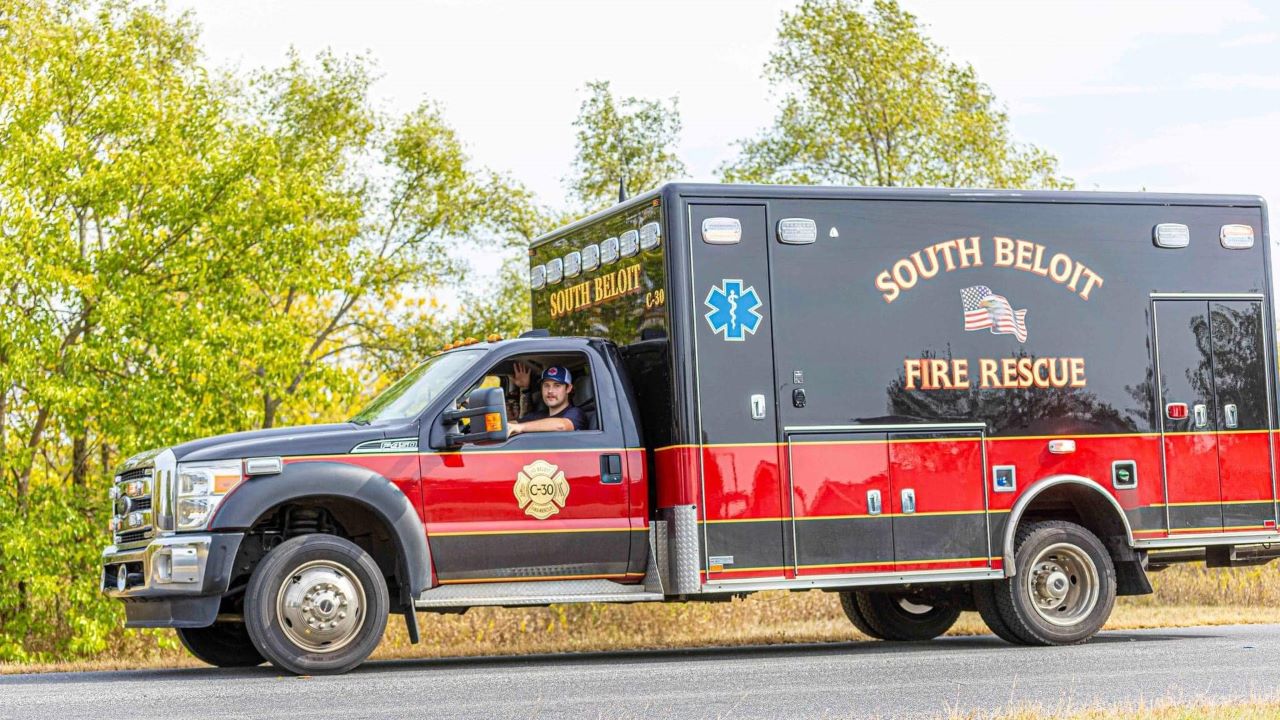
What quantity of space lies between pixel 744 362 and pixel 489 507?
6.79 feet

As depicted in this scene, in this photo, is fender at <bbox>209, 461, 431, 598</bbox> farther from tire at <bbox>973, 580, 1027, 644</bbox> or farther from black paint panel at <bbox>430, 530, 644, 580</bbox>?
tire at <bbox>973, 580, 1027, 644</bbox>

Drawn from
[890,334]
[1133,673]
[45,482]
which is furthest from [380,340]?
[1133,673]

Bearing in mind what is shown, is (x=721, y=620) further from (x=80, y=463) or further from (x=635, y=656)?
(x=80, y=463)

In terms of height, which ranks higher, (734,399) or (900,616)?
(734,399)

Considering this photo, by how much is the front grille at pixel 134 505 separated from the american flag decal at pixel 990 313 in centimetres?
593

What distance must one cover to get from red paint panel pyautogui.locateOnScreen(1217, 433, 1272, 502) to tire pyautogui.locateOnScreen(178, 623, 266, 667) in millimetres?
7417

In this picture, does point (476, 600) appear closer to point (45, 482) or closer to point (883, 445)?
point (883, 445)

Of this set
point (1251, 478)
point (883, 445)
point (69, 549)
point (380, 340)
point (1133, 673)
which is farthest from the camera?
point (380, 340)

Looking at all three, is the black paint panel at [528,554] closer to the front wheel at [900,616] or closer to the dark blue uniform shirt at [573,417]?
the dark blue uniform shirt at [573,417]

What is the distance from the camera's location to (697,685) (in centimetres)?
965

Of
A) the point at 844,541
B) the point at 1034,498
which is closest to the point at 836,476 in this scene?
the point at 844,541

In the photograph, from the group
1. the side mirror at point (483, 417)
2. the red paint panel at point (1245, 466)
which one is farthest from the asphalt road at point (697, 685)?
the side mirror at point (483, 417)

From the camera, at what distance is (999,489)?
480 inches

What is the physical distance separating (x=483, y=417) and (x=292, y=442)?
121 cm
